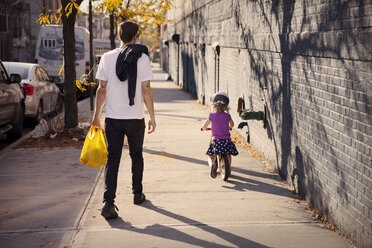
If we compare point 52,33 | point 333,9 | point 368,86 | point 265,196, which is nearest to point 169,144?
point 265,196

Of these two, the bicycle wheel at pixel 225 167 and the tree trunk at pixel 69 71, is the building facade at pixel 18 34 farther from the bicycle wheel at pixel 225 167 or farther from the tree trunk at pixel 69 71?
the bicycle wheel at pixel 225 167

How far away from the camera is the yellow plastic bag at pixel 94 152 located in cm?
563

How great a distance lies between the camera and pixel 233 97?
1189 centimetres

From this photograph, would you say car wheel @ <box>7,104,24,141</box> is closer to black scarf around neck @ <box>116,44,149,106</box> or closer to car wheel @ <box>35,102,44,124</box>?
car wheel @ <box>35,102,44,124</box>

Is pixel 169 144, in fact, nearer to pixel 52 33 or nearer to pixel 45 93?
pixel 45 93

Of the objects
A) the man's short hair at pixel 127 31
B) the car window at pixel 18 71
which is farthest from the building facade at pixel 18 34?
the man's short hair at pixel 127 31

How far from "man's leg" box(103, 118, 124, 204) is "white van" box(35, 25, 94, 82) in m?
16.7

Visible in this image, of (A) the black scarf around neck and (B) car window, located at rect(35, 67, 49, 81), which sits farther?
(B) car window, located at rect(35, 67, 49, 81)

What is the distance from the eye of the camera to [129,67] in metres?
5.45

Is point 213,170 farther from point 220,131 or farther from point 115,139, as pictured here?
point 115,139

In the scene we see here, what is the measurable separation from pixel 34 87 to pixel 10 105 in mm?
2765

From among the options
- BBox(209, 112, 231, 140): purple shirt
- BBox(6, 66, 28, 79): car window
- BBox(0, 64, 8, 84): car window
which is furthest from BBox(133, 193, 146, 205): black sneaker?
BBox(6, 66, 28, 79): car window

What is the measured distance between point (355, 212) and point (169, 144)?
5.86m

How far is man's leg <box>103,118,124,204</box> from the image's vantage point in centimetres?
559
